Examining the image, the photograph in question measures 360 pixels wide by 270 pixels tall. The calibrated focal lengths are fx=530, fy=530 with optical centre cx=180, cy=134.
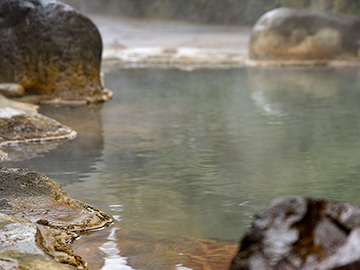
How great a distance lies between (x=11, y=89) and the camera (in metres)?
8.08

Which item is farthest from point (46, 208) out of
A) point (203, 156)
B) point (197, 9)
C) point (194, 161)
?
point (197, 9)

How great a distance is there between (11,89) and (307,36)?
9.63m

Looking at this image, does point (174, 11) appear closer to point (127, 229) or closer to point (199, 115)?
point (199, 115)

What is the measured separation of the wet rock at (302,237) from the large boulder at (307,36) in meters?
Answer: 13.7

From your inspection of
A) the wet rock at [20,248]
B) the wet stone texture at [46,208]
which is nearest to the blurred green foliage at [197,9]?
the wet stone texture at [46,208]

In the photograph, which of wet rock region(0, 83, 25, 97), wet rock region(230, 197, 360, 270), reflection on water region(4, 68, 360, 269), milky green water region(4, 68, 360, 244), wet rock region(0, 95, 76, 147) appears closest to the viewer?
wet rock region(230, 197, 360, 270)

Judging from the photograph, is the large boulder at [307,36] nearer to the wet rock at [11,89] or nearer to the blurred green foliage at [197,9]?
the wet rock at [11,89]

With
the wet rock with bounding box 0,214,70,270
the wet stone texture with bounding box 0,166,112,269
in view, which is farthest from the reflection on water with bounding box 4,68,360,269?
the wet rock with bounding box 0,214,70,270

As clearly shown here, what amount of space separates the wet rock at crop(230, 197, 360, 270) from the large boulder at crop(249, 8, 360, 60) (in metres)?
13.7

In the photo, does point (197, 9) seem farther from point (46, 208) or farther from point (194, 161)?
point (46, 208)

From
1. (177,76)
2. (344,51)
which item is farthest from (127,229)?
(344,51)

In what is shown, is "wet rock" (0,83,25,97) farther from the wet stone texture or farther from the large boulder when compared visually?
the large boulder

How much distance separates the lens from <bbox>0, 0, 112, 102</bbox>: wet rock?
825 cm

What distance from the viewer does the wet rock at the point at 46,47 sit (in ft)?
27.1
